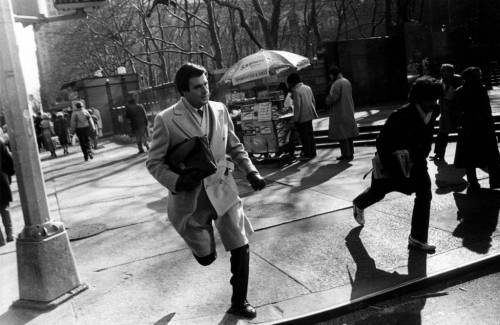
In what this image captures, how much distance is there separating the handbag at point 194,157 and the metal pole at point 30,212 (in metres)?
1.63

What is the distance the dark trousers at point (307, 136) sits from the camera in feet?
34.2

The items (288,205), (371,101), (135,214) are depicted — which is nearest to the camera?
(288,205)

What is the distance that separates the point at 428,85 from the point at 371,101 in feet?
48.7

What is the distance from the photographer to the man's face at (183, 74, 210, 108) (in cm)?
343

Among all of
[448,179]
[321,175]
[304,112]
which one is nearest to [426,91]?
[448,179]

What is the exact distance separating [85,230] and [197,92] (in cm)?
417

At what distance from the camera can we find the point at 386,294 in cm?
385

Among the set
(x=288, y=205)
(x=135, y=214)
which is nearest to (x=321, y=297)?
(x=288, y=205)

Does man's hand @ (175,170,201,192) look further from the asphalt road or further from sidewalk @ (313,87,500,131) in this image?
sidewalk @ (313,87,500,131)

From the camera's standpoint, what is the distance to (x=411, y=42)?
64.0 ft

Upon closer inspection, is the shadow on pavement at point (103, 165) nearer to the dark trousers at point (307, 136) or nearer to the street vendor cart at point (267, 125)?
the street vendor cart at point (267, 125)

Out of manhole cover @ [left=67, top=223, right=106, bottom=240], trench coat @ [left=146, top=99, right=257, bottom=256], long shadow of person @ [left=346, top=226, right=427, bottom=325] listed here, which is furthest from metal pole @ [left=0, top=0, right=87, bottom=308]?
long shadow of person @ [left=346, top=226, right=427, bottom=325]

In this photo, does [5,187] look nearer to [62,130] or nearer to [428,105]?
[428,105]

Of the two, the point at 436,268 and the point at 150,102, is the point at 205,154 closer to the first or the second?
the point at 436,268
